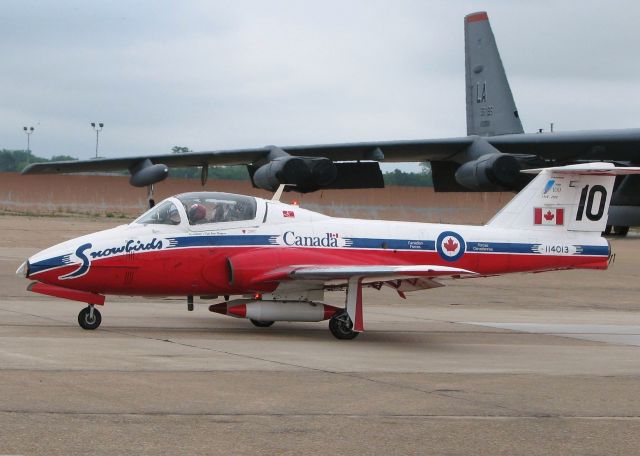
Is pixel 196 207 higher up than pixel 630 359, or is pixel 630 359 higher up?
pixel 196 207

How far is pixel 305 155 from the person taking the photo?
3134cm

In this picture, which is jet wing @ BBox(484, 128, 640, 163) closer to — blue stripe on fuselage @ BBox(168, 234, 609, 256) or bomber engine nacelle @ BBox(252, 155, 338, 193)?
bomber engine nacelle @ BBox(252, 155, 338, 193)

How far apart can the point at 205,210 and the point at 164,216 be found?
0.53 m

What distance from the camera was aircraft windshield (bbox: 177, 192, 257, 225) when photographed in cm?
1341

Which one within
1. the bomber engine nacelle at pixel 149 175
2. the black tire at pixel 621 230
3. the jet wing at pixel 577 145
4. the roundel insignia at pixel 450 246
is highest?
the jet wing at pixel 577 145

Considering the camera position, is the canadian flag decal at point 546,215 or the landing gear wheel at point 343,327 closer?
the landing gear wheel at point 343,327

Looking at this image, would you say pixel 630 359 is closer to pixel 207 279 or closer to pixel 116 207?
pixel 207 279

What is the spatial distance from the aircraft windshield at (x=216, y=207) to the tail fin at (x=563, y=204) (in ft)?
11.5

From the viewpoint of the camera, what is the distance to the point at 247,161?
2870 cm

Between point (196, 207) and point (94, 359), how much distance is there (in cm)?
362

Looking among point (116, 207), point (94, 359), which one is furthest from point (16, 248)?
point (116, 207)

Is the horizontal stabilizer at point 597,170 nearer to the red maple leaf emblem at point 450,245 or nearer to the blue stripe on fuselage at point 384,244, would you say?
the blue stripe on fuselage at point 384,244

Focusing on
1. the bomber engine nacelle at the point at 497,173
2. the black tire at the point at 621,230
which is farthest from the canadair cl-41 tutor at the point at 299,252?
the black tire at the point at 621,230

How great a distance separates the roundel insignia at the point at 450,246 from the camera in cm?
1404
